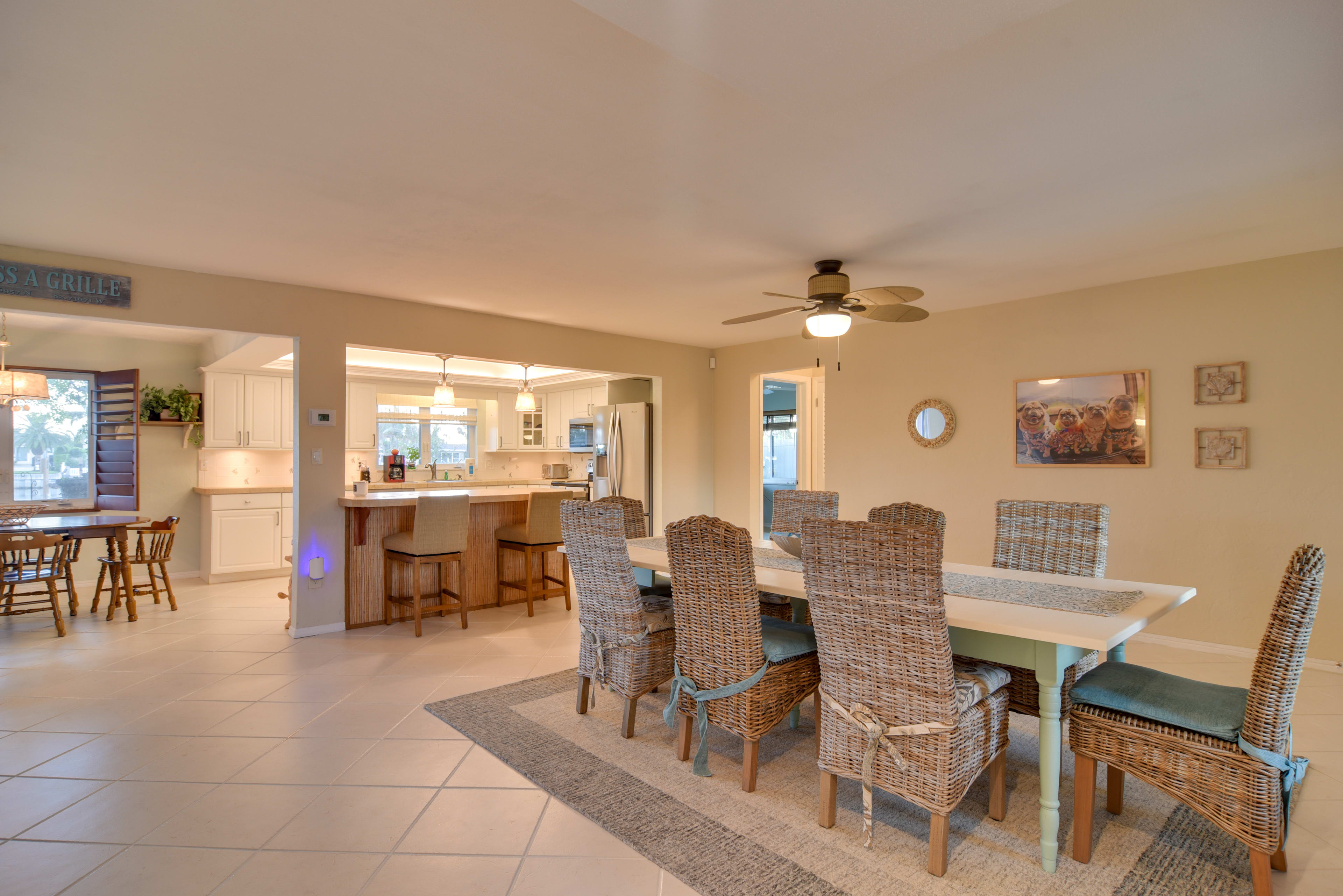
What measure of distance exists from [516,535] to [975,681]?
3848 millimetres

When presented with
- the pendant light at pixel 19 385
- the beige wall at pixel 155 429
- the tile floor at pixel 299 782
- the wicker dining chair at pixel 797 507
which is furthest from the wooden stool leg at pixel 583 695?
the beige wall at pixel 155 429

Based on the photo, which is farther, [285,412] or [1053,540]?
[285,412]

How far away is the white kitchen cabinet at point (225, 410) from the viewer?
6398 mm

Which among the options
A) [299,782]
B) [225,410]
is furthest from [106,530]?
[299,782]

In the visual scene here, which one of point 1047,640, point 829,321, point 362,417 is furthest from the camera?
point 362,417

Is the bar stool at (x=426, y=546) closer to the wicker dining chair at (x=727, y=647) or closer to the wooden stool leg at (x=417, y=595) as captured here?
the wooden stool leg at (x=417, y=595)

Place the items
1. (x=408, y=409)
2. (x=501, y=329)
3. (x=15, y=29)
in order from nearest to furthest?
1. (x=15, y=29)
2. (x=501, y=329)
3. (x=408, y=409)

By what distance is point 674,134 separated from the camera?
7.60 ft

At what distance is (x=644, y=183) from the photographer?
109 inches

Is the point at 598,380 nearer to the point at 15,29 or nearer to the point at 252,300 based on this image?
the point at 252,300

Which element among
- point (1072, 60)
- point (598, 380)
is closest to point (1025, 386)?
point (1072, 60)

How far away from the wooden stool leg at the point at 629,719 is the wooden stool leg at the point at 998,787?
136cm

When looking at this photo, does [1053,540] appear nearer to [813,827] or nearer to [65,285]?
[813,827]

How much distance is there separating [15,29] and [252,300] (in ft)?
8.81
